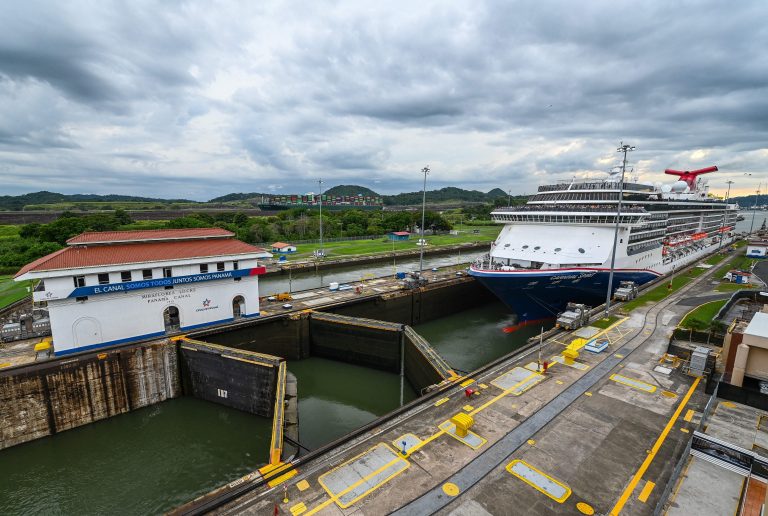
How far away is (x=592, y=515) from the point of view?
11969mm

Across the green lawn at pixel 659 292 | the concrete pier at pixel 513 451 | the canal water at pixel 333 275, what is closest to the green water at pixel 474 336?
the green lawn at pixel 659 292

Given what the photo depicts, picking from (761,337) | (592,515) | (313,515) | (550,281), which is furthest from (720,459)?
(550,281)

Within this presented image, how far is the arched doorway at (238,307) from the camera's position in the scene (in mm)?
31094

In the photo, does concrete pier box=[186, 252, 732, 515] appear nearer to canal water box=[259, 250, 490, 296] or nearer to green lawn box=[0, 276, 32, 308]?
canal water box=[259, 250, 490, 296]

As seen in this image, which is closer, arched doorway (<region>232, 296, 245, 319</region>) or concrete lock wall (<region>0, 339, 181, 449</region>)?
concrete lock wall (<region>0, 339, 181, 449</region>)

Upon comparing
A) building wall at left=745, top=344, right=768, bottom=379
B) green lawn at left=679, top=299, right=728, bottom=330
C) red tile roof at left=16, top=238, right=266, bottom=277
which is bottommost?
green lawn at left=679, top=299, right=728, bottom=330

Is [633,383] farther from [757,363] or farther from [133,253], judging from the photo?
[133,253]

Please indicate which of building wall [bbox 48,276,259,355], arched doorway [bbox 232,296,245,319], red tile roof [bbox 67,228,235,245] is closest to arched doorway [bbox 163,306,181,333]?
building wall [bbox 48,276,259,355]

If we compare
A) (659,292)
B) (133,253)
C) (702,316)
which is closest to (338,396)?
(133,253)

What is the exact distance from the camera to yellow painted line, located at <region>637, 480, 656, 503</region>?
41.4 feet

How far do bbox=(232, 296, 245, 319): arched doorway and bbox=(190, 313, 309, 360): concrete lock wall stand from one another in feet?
5.85

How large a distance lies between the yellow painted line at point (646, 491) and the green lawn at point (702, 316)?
17575mm

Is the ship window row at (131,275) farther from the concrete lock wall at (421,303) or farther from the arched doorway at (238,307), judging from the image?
the concrete lock wall at (421,303)

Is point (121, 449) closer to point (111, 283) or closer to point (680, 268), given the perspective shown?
point (111, 283)
